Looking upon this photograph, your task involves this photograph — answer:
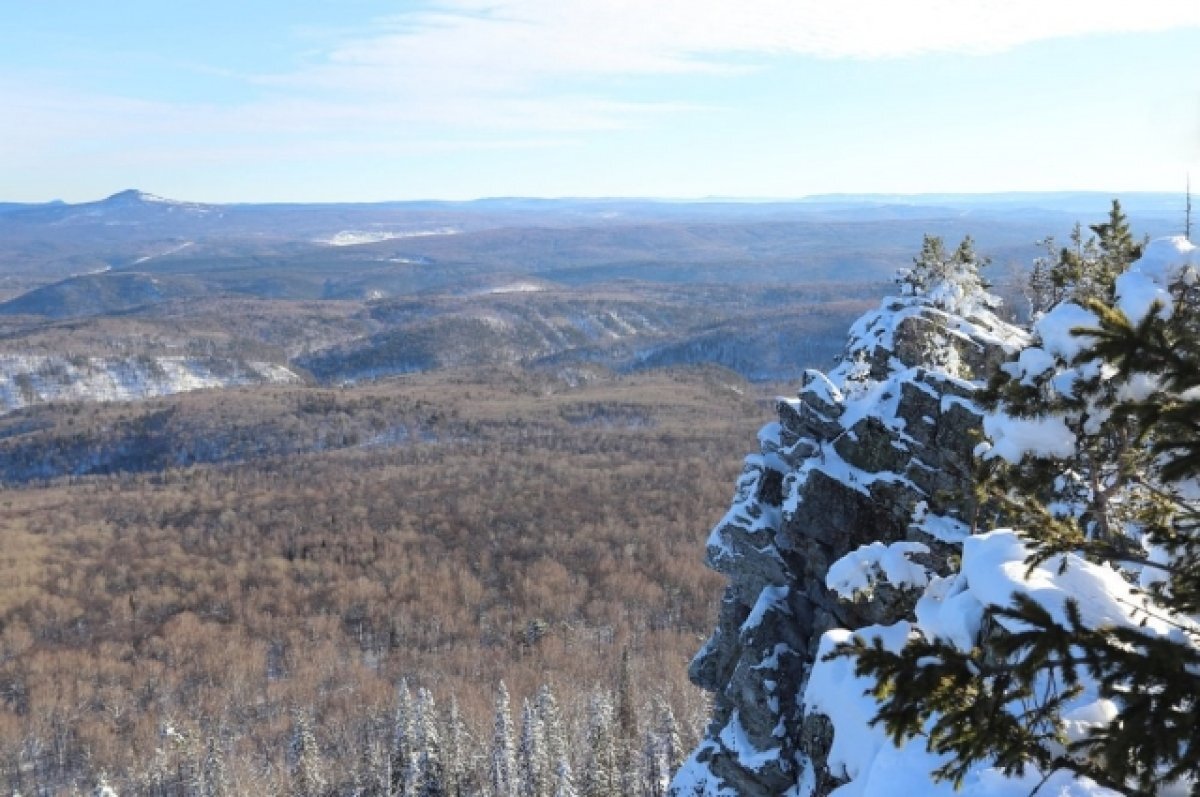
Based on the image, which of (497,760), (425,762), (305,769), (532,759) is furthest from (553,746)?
(305,769)

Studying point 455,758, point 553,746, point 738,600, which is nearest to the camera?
point 738,600

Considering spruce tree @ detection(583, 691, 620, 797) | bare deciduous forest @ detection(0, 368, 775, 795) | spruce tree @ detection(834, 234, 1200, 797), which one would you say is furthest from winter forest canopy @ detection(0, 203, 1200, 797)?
bare deciduous forest @ detection(0, 368, 775, 795)

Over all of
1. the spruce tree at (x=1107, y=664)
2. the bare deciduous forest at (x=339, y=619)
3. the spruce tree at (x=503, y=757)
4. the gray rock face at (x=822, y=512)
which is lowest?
the bare deciduous forest at (x=339, y=619)


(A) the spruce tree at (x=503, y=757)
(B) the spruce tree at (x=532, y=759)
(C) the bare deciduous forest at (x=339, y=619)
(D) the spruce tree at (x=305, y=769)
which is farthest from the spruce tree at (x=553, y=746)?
(D) the spruce tree at (x=305, y=769)

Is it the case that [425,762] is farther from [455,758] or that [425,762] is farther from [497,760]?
[455,758]

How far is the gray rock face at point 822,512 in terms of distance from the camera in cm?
2678

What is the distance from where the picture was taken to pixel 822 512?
30531mm

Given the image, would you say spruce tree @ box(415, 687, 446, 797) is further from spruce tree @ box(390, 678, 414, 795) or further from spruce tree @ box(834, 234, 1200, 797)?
spruce tree @ box(834, 234, 1200, 797)

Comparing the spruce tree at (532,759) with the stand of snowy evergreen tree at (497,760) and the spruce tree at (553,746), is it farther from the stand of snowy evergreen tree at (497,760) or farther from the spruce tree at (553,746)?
the spruce tree at (553,746)

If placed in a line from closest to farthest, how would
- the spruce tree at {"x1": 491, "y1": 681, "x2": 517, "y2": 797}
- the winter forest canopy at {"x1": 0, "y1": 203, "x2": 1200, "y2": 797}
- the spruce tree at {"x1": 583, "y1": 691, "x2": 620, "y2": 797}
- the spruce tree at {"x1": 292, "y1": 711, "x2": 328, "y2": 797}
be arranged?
the winter forest canopy at {"x1": 0, "y1": 203, "x2": 1200, "y2": 797}, the spruce tree at {"x1": 583, "y1": 691, "x2": 620, "y2": 797}, the spruce tree at {"x1": 491, "y1": 681, "x2": 517, "y2": 797}, the spruce tree at {"x1": 292, "y1": 711, "x2": 328, "y2": 797}

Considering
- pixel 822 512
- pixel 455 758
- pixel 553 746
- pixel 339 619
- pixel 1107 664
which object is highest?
pixel 1107 664

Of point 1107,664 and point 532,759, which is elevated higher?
point 1107,664

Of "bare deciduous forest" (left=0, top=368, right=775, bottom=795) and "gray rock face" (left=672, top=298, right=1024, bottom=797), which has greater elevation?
"gray rock face" (left=672, top=298, right=1024, bottom=797)

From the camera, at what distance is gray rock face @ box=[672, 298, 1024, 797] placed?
26781 mm
